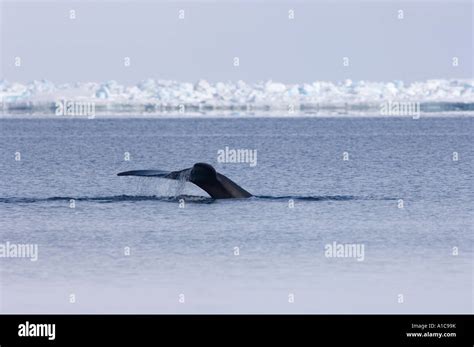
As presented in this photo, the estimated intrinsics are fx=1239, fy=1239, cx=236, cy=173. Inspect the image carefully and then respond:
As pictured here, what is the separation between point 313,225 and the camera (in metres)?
31.4

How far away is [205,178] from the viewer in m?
33.9

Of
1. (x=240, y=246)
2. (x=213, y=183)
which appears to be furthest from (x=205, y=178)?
(x=240, y=246)

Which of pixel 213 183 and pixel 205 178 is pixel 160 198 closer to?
pixel 213 183

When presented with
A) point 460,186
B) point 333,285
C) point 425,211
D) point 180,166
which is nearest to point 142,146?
point 180,166

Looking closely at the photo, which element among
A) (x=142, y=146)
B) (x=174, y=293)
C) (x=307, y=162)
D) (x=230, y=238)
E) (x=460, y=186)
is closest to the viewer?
(x=174, y=293)

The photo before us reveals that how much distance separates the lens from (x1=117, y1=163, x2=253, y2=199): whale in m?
33.1
